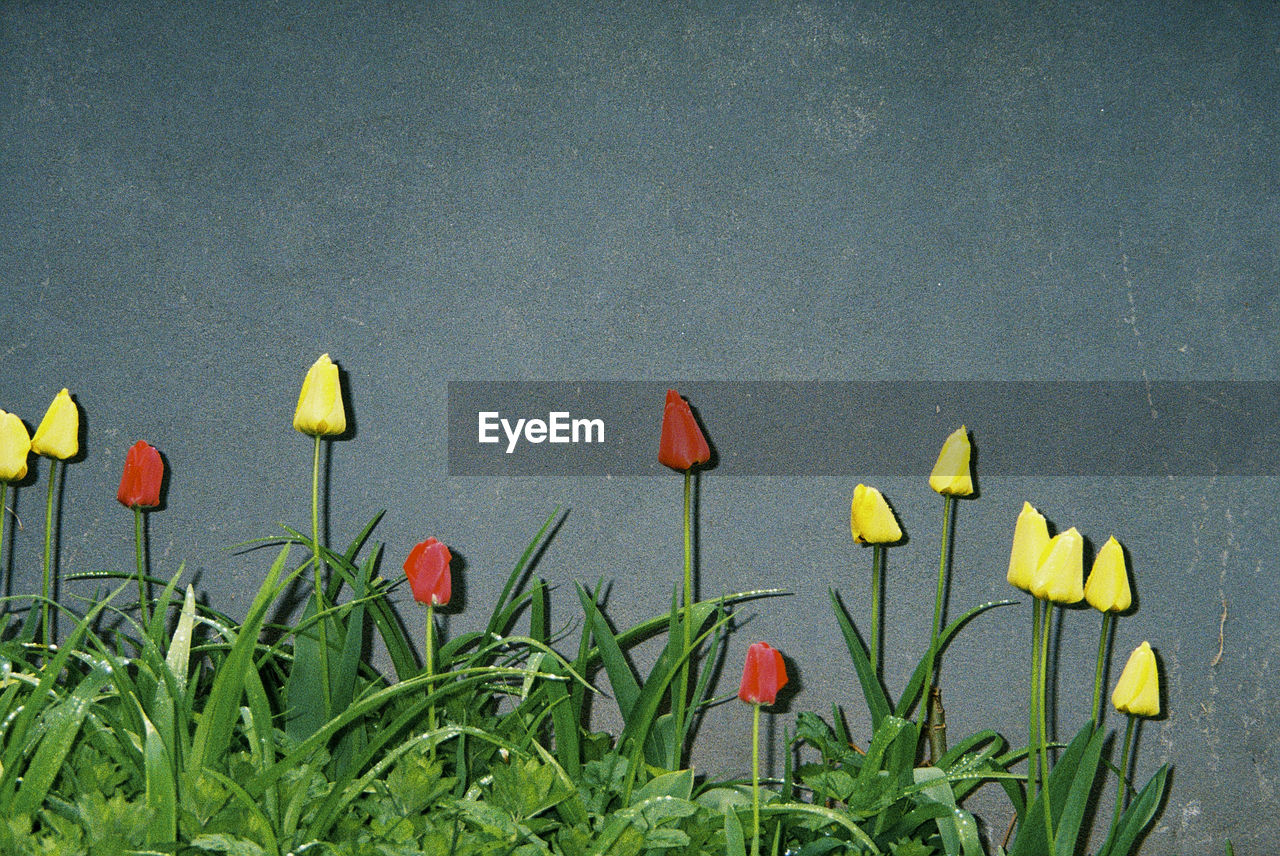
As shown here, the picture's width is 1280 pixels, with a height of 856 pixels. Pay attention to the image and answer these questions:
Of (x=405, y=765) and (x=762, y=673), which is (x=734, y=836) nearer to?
(x=762, y=673)

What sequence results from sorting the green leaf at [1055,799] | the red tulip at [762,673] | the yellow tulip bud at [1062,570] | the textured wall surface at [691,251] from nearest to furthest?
the red tulip at [762,673]
the yellow tulip bud at [1062,570]
the green leaf at [1055,799]
the textured wall surface at [691,251]

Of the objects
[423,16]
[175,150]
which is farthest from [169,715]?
[423,16]

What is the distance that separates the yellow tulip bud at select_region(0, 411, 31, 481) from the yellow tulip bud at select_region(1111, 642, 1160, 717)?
1382mm

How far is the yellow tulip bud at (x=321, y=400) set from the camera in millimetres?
1053

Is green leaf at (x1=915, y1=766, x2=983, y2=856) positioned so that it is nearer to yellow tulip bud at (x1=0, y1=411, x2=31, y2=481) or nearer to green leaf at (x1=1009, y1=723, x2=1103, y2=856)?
green leaf at (x1=1009, y1=723, x2=1103, y2=856)

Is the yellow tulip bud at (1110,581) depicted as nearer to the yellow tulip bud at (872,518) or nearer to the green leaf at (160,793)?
the yellow tulip bud at (872,518)

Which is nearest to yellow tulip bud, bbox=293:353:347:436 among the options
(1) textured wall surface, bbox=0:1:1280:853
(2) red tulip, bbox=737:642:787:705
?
(1) textured wall surface, bbox=0:1:1280:853

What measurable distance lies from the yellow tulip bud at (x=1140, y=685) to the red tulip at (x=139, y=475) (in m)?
1.19

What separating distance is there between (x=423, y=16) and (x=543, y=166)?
29 cm

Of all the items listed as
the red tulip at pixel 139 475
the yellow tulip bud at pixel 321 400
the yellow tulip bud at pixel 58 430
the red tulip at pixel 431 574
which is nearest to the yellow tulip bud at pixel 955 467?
the red tulip at pixel 431 574

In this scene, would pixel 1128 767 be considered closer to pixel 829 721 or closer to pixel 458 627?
pixel 829 721

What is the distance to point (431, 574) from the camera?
39.8 inches

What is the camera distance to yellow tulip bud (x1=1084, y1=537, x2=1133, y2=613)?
98 cm
